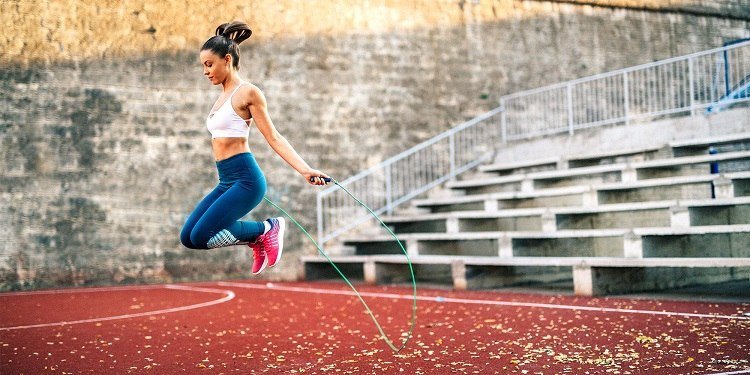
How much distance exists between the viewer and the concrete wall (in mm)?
10766

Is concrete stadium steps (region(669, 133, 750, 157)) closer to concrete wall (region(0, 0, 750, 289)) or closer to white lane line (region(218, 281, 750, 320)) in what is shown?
white lane line (region(218, 281, 750, 320))

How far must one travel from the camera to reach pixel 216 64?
410 cm

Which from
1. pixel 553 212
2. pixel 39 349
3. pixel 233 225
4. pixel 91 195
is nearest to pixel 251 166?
pixel 233 225

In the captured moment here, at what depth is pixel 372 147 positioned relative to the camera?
13.0 metres

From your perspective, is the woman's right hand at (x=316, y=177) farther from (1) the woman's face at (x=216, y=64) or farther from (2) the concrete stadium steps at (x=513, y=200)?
(2) the concrete stadium steps at (x=513, y=200)

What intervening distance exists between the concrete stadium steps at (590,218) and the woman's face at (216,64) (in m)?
5.49

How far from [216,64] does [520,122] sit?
10.5m

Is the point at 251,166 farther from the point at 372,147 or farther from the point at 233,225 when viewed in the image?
the point at 372,147

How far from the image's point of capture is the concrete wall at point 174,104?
10.8 meters

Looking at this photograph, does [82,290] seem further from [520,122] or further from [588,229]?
[520,122]

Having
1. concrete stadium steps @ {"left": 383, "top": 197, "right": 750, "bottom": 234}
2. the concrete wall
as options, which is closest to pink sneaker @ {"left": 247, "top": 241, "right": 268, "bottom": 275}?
concrete stadium steps @ {"left": 383, "top": 197, "right": 750, "bottom": 234}

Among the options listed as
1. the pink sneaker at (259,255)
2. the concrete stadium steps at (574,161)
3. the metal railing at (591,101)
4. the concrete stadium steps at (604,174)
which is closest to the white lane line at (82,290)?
the concrete stadium steps at (604,174)

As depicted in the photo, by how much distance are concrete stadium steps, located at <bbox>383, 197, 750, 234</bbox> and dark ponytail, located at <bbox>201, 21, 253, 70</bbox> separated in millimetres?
5405

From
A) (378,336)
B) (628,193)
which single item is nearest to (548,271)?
(628,193)
